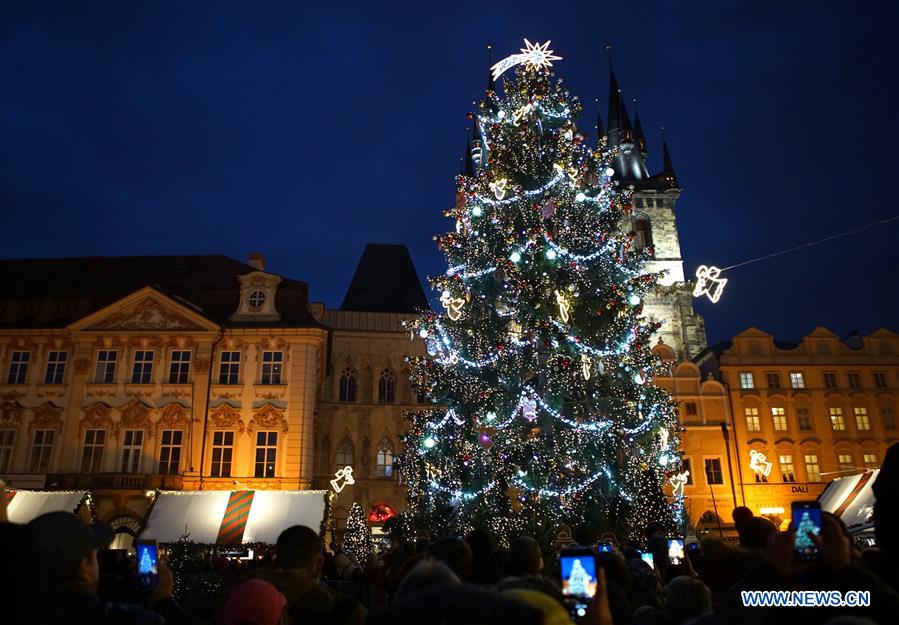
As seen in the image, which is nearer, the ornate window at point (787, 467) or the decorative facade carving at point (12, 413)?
the decorative facade carving at point (12, 413)

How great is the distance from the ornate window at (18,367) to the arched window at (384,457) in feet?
55.5

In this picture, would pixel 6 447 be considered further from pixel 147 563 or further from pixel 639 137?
pixel 639 137

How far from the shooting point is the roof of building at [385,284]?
128 ft

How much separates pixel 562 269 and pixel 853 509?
983cm

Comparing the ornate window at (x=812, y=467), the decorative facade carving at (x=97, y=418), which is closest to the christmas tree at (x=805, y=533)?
the decorative facade carving at (x=97, y=418)

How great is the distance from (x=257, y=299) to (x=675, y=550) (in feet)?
91.1

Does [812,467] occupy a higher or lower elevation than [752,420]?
lower

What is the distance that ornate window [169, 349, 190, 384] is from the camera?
29.2 metres

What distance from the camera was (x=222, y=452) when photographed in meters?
28.2

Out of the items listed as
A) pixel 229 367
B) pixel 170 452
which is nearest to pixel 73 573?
pixel 170 452

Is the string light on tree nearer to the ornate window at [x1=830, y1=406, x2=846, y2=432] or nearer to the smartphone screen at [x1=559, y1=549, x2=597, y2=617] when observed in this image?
the smartphone screen at [x1=559, y1=549, x2=597, y2=617]

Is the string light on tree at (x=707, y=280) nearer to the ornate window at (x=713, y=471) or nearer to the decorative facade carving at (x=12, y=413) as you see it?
the ornate window at (x=713, y=471)

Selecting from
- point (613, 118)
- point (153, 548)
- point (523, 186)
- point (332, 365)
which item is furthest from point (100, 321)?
point (613, 118)

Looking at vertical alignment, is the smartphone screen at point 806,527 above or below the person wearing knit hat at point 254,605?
above
